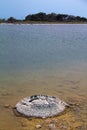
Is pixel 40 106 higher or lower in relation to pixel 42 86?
higher

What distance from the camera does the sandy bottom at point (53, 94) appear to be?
6.60m

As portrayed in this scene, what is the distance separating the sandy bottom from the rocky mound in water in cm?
18

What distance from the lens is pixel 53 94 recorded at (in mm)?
9039

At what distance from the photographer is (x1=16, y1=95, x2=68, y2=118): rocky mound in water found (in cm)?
717

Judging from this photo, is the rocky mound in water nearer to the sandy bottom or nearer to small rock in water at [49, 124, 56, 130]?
the sandy bottom

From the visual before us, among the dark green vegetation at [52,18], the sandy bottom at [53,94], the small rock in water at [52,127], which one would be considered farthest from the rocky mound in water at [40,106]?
the dark green vegetation at [52,18]

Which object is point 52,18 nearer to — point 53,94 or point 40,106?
point 53,94

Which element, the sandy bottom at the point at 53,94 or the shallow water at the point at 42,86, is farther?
the shallow water at the point at 42,86

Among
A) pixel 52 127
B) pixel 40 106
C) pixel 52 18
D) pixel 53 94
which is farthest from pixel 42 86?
pixel 52 18

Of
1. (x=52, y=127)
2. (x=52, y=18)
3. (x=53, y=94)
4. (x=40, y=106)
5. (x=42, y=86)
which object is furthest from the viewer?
(x=52, y=18)

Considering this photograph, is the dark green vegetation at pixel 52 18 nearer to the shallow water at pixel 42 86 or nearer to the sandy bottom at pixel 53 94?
the shallow water at pixel 42 86

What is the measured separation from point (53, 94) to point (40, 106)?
1.69 metres

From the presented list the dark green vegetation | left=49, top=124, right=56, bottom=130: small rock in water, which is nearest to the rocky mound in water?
left=49, top=124, right=56, bottom=130: small rock in water

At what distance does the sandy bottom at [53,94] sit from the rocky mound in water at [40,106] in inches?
7.0
